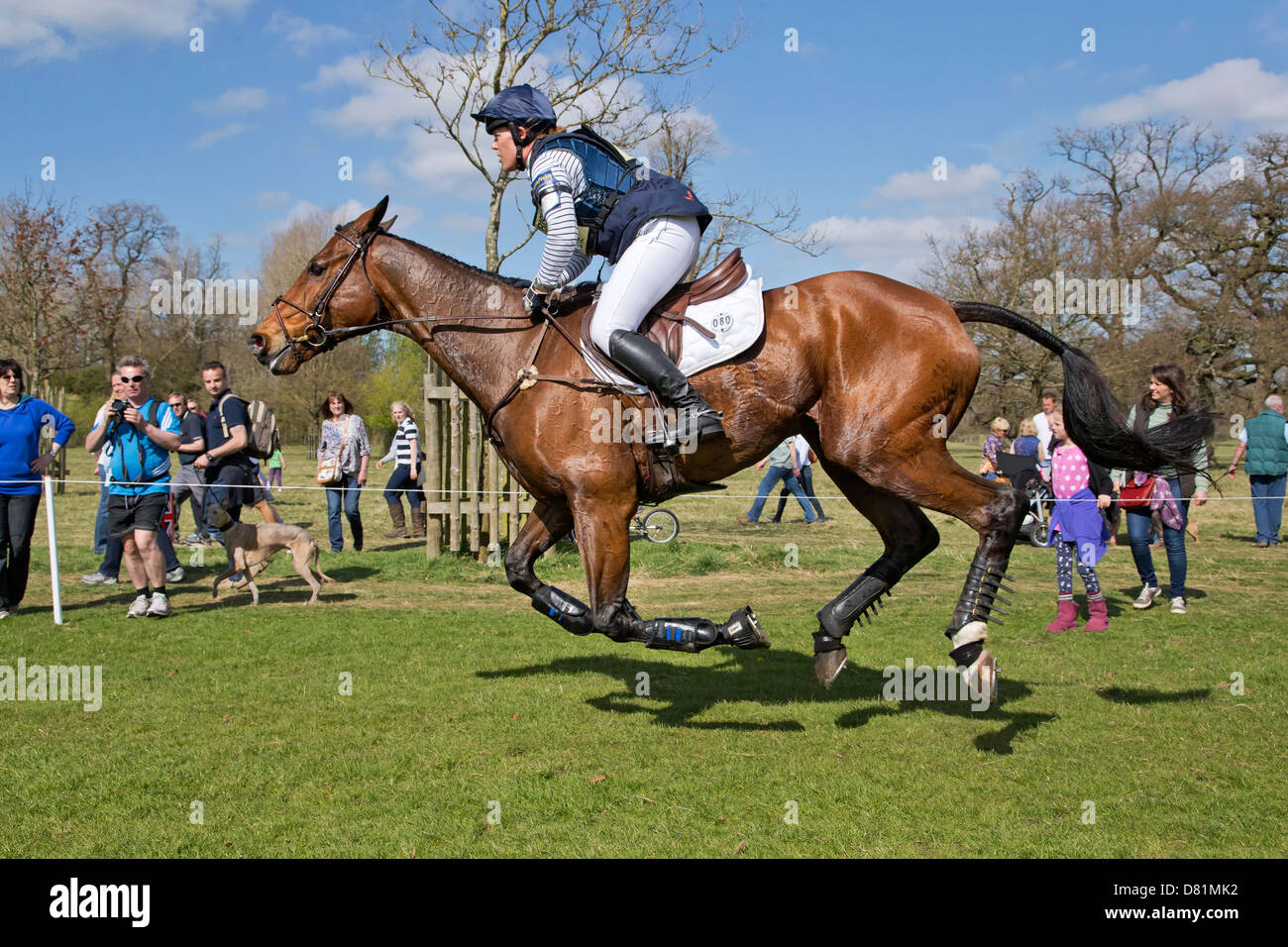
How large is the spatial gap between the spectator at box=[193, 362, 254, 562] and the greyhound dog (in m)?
0.83

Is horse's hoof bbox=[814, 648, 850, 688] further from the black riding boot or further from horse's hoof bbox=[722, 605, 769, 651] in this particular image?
the black riding boot

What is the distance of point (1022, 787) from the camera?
4426mm

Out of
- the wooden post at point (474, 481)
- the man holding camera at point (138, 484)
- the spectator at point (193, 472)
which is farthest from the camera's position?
the wooden post at point (474, 481)

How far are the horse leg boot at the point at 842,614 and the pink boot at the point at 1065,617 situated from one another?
12.3ft

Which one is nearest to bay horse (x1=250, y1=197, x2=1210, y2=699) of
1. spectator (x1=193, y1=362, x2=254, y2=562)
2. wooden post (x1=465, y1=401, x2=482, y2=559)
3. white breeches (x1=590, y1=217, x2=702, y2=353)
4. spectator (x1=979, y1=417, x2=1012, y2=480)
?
white breeches (x1=590, y1=217, x2=702, y2=353)

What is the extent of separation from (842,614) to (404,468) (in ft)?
37.1

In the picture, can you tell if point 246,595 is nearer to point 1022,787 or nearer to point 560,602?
point 560,602

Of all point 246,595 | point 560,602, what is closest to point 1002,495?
point 560,602

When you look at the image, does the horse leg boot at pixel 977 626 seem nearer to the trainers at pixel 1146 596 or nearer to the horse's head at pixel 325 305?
the horse's head at pixel 325 305

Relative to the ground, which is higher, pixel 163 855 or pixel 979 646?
pixel 979 646

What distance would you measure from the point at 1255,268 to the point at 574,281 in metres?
33.4

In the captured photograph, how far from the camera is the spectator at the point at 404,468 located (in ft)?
Answer: 48.9

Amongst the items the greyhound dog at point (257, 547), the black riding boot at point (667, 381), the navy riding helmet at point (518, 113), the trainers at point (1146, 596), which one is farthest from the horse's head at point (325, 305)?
the trainers at point (1146, 596)

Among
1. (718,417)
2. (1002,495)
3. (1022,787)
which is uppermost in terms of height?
(718,417)
